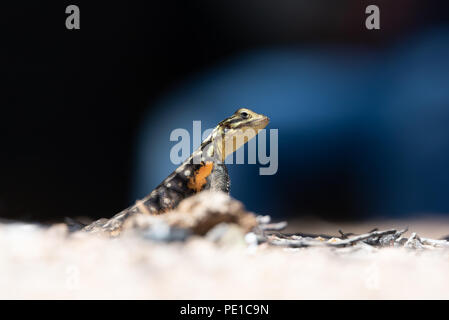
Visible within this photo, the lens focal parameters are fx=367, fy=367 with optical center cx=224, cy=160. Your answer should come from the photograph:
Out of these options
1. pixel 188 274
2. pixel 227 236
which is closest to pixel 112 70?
pixel 227 236

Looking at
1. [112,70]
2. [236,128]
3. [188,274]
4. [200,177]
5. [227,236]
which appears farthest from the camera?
[112,70]

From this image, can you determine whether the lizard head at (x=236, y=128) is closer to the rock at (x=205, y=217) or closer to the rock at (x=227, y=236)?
the rock at (x=205, y=217)

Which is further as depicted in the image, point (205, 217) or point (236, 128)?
point (236, 128)

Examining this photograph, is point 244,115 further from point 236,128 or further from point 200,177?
point 200,177

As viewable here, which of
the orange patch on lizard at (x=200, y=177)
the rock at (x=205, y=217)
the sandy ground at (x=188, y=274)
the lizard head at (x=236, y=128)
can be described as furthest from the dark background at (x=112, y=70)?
the sandy ground at (x=188, y=274)

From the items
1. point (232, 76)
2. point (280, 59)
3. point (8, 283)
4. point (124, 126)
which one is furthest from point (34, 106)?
point (8, 283)

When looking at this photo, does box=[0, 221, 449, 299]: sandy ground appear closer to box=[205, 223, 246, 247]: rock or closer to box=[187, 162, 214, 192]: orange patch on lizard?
box=[205, 223, 246, 247]: rock

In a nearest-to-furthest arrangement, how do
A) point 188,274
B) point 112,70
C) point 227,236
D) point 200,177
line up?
point 188,274 < point 227,236 < point 200,177 < point 112,70
